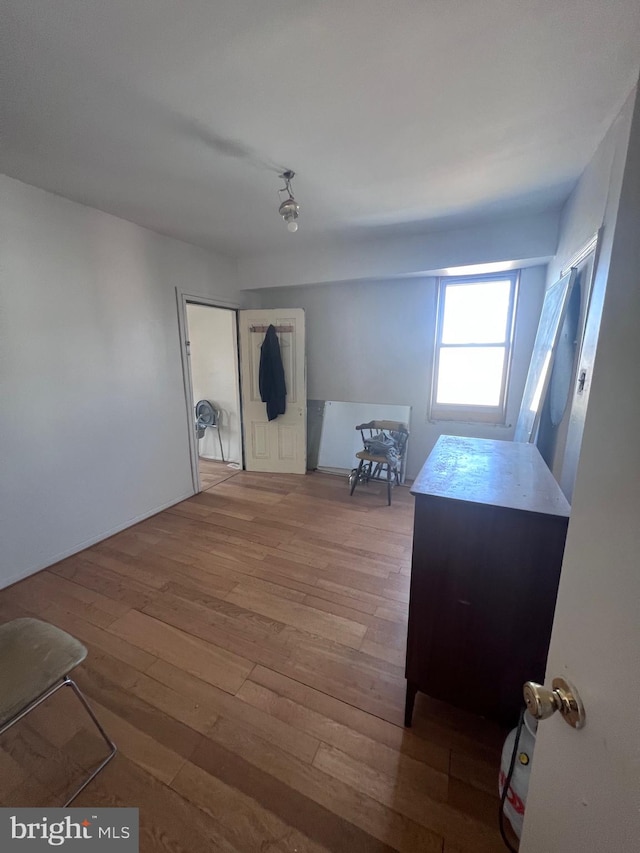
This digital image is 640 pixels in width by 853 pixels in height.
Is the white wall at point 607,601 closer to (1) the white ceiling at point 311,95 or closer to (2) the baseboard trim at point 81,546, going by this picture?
(1) the white ceiling at point 311,95

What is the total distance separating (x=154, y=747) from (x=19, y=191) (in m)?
3.04

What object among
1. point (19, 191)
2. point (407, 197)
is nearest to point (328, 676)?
point (407, 197)

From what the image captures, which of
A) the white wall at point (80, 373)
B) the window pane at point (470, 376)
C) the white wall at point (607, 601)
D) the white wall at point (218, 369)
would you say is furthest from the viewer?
the white wall at point (218, 369)

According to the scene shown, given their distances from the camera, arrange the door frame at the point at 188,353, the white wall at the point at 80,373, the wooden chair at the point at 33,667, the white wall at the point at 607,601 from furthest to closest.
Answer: the door frame at the point at 188,353
the white wall at the point at 80,373
the wooden chair at the point at 33,667
the white wall at the point at 607,601

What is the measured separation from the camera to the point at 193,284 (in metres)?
3.29

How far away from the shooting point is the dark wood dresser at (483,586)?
1061 mm

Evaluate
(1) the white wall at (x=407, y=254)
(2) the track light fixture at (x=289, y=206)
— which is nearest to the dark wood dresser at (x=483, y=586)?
(2) the track light fixture at (x=289, y=206)

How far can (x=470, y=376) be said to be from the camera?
3396 mm

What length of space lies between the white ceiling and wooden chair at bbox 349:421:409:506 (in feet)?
6.85

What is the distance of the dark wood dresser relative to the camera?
1061 mm

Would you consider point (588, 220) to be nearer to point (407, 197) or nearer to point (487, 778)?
point (407, 197)

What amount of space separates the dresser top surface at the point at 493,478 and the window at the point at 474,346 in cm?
173

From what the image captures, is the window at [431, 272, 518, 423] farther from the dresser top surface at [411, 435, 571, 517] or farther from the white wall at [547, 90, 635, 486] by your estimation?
the dresser top surface at [411, 435, 571, 517]

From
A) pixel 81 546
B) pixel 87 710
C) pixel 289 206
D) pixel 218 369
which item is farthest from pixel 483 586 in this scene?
pixel 218 369
